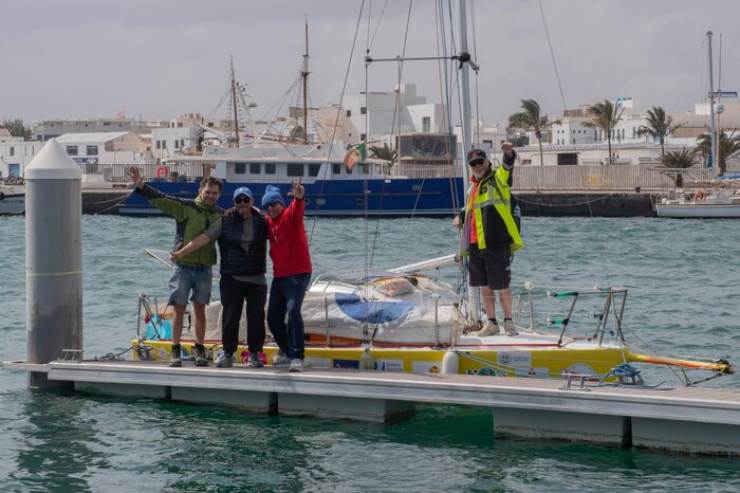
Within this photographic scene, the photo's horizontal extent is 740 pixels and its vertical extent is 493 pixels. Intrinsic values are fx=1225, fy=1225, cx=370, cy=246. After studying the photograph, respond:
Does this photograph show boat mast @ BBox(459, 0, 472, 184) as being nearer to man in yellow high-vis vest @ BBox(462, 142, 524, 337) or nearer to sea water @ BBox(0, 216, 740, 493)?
man in yellow high-vis vest @ BBox(462, 142, 524, 337)

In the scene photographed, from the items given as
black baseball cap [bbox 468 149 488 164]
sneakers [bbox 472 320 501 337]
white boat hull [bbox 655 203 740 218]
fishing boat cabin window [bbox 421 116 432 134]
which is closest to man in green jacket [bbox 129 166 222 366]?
black baseball cap [bbox 468 149 488 164]

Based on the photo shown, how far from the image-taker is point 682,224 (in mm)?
50469

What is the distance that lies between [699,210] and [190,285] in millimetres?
44899

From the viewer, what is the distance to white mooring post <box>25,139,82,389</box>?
12250 mm

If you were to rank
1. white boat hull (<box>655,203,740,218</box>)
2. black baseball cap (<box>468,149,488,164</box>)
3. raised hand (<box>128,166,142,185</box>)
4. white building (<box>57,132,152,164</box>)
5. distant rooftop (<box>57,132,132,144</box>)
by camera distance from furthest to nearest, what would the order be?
distant rooftop (<box>57,132,132,144</box>) < white building (<box>57,132,152,164</box>) < white boat hull (<box>655,203,740,218</box>) < black baseball cap (<box>468,149,488,164</box>) < raised hand (<box>128,166,142,185</box>)

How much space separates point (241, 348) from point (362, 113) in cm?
9695

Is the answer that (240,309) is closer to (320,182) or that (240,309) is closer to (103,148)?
(320,182)

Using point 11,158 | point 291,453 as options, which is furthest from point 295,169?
point 11,158

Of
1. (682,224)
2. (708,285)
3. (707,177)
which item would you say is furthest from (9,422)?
(707,177)

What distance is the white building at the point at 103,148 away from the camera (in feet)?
323

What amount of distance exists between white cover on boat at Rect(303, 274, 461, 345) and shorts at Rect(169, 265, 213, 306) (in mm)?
1039

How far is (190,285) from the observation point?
37.7ft

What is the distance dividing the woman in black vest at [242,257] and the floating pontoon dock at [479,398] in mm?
567

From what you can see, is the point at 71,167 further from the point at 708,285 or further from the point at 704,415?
the point at 708,285
